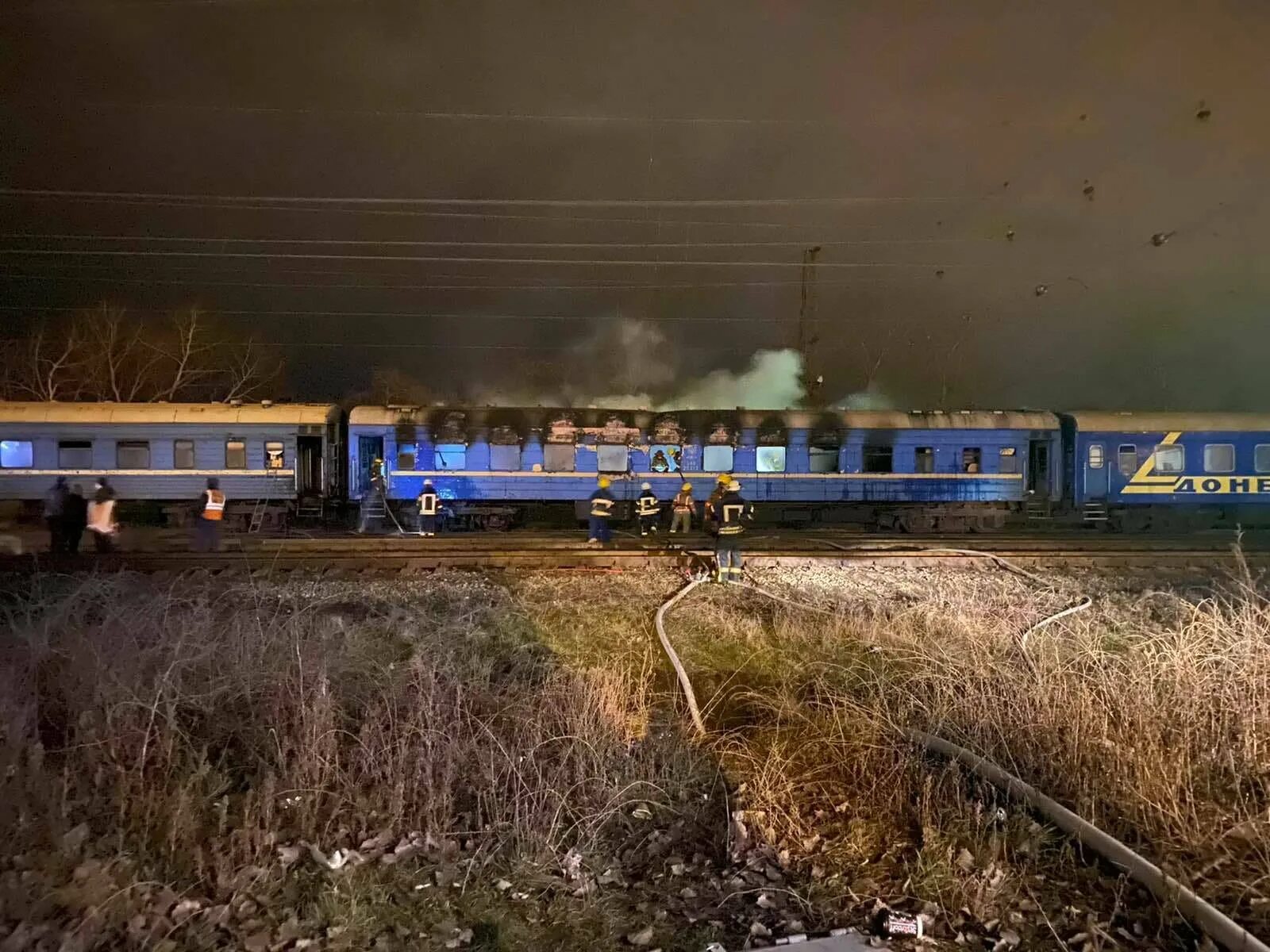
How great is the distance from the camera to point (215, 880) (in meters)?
3.70

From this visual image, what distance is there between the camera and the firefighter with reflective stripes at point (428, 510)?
1753 centimetres

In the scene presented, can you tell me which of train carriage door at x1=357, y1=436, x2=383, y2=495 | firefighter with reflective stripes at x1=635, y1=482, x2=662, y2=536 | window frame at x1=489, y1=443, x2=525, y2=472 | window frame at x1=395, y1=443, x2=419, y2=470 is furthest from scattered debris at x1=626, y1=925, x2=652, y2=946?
train carriage door at x1=357, y1=436, x2=383, y2=495

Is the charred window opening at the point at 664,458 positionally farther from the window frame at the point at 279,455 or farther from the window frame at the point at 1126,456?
the window frame at the point at 1126,456

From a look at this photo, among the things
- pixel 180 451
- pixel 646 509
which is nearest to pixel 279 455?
pixel 180 451

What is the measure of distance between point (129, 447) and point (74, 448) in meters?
1.42

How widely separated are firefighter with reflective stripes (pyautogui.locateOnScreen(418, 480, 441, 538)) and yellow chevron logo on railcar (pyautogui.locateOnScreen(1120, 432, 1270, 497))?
17.5 metres

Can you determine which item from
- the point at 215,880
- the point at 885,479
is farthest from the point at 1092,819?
the point at 885,479

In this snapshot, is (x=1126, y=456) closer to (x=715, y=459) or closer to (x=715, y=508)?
(x=715, y=459)

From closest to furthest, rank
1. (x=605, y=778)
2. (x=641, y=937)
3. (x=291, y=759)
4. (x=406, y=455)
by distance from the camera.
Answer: (x=641, y=937) < (x=605, y=778) < (x=291, y=759) < (x=406, y=455)

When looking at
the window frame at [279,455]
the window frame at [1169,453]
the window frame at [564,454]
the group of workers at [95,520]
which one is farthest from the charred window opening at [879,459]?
the group of workers at [95,520]

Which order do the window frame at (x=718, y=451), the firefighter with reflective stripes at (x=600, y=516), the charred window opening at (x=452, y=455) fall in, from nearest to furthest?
1. the firefighter with reflective stripes at (x=600, y=516)
2. the charred window opening at (x=452, y=455)
3. the window frame at (x=718, y=451)

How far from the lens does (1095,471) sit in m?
20.6

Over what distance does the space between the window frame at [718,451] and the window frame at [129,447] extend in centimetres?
1413

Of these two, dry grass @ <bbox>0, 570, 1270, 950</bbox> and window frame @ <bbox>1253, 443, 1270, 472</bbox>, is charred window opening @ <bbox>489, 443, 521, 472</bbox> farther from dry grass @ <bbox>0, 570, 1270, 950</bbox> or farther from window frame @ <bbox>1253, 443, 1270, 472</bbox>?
window frame @ <bbox>1253, 443, 1270, 472</bbox>
